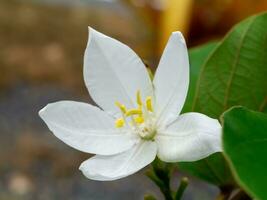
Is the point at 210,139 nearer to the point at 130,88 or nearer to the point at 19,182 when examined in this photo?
the point at 130,88

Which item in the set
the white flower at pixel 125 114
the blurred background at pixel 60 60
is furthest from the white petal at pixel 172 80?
the blurred background at pixel 60 60

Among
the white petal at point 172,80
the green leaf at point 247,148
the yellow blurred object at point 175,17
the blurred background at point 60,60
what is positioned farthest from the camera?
the yellow blurred object at point 175,17

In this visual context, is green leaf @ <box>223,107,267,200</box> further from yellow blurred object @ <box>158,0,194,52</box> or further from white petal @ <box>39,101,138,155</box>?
yellow blurred object @ <box>158,0,194,52</box>

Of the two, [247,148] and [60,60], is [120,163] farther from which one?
[60,60]

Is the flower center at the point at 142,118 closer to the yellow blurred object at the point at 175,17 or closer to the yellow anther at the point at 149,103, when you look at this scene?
the yellow anther at the point at 149,103

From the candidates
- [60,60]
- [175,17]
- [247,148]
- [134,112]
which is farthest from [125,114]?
[60,60]

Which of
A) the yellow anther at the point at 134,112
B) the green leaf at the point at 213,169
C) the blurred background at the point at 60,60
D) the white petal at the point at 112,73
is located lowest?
the blurred background at the point at 60,60

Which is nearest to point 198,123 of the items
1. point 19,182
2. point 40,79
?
point 19,182
